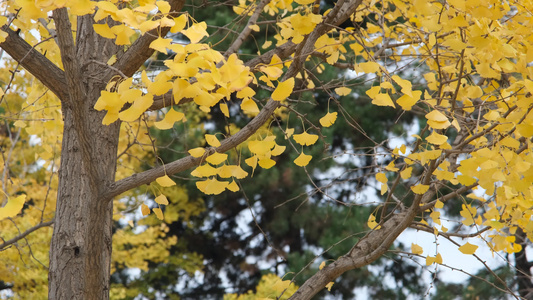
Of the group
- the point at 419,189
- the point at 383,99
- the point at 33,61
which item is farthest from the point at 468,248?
the point at 33,61

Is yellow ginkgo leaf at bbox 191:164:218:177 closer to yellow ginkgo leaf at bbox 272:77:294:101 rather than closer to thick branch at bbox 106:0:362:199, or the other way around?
thick branch at bbox 106:0:362:199

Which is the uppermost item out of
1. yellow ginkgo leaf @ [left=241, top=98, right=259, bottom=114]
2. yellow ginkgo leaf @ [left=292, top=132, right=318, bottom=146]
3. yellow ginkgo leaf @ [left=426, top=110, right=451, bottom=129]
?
yellow ginkgo leaf @ [left=292, top=132, right=318, bottom=146]

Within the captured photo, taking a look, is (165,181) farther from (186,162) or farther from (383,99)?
(383,99)

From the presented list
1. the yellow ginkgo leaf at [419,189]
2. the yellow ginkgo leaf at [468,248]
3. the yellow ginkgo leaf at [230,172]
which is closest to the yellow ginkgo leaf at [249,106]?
the yellow ginkgo leaf at [230,172]

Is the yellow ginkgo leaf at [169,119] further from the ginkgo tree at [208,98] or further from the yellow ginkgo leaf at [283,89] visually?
the yellow ginkgo leaf at [283,89]

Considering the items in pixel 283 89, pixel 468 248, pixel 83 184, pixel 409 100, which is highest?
pixel 83 184

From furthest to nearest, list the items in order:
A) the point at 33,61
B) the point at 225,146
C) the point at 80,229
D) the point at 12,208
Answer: the point at 80,229
the point at 33,61
the point at 225,146
the point at 12,208

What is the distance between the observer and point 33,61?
5.66 ft

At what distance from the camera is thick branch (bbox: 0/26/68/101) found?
1.67 metres

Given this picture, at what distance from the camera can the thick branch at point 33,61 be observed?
1.67 m

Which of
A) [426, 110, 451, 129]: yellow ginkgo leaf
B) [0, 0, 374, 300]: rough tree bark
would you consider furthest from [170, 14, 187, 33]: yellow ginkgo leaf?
[426, 110, 451, 129]: yellow ginkgo leaf

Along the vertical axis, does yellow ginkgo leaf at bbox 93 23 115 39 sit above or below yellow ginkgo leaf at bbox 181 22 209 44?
above

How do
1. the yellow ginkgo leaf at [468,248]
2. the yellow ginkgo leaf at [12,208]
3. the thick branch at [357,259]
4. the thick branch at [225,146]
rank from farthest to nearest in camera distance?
the thick branch at [357,259] < the yellow ginkgo leaf at [468,248] < the thick branch at [225,146] < the yellow ginkgo leaf at [12,208]

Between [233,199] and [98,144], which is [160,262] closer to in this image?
[233,199]
